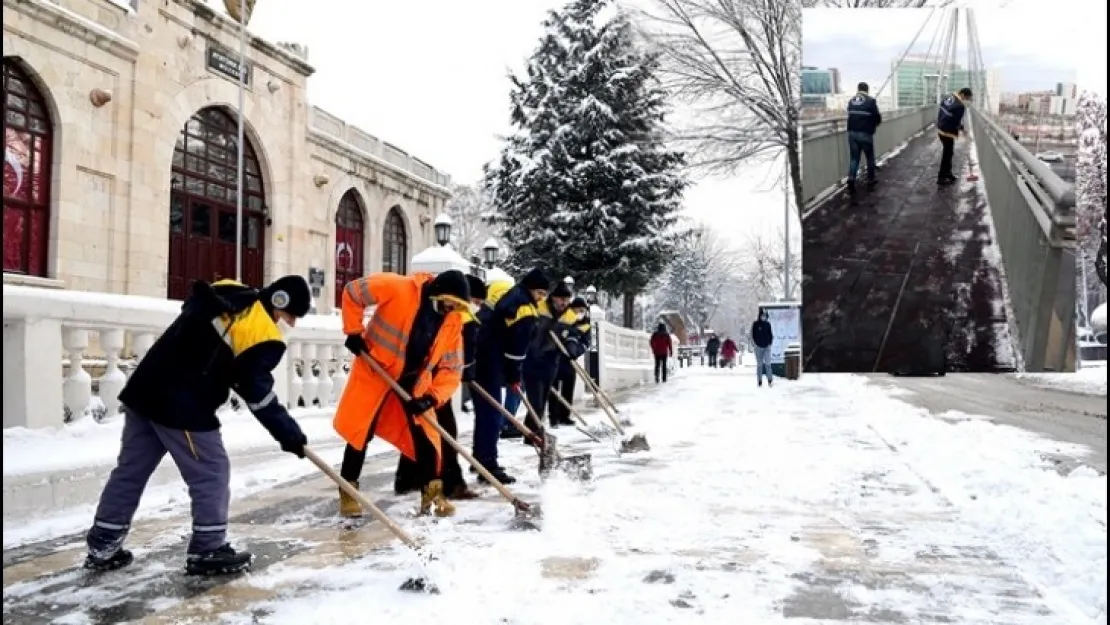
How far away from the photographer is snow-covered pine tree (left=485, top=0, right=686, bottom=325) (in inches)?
857

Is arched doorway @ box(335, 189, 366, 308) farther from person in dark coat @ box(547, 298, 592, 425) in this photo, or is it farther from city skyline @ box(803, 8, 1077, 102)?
city skyline @ box(803, 8, 1077, 102)

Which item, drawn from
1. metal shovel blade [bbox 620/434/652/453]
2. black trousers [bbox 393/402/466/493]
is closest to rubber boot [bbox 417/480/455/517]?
black trousers [bbox 393/402/466/493]

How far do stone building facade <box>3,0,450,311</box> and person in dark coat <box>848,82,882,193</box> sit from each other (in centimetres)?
1069

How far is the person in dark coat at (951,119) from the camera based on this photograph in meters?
5.82

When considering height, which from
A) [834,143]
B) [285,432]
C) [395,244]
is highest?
[395,244]

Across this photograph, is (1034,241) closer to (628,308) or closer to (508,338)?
(508,338)

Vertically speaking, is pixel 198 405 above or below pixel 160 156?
below

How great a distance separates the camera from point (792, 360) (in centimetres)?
2141

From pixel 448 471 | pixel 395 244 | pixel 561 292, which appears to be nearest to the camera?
pixel 448 471

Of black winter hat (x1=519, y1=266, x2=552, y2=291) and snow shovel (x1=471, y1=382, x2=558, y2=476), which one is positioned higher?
black winter hat (x1=519, y1=266, x2=552, y2=291)

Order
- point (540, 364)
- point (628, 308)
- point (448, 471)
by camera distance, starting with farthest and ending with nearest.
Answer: point (628, 308), point (540, 364), point (448, 471)

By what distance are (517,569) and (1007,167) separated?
14.1 feet

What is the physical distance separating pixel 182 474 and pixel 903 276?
487cm

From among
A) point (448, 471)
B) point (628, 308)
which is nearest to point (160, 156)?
point (448, 471)
